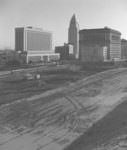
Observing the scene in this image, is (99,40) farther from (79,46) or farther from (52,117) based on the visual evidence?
(52,117)

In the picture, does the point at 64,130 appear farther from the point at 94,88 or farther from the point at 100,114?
the point at 94,88

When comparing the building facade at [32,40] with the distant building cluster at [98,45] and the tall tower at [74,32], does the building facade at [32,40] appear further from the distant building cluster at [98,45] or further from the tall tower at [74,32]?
the tall tower at [74,32]

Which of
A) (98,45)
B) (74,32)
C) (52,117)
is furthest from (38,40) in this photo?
(52,117)

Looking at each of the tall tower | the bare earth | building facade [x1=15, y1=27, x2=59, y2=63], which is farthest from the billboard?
the bare earth

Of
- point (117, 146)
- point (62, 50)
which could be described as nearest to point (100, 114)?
point (117, 146)

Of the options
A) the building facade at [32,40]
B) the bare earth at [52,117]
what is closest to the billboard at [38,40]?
the building facade at [32,40]

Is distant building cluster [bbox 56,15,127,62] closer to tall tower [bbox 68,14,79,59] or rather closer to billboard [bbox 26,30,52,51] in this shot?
billboard [bbox 26,30,52,51]
